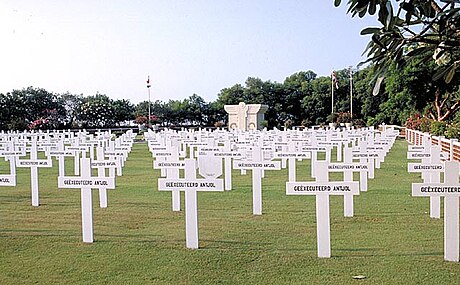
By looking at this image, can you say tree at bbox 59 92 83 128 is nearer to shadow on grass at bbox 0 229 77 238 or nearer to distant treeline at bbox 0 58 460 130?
distant treeline at bbox 0 58 460 130

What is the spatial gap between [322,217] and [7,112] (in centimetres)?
6080

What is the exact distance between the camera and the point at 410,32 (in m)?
2.58

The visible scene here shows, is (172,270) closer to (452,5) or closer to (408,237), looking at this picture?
(408,237)

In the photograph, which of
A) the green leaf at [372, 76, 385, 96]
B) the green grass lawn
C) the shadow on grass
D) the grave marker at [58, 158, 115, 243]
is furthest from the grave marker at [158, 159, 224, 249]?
the green leaf at [372, 76, 385, 96]

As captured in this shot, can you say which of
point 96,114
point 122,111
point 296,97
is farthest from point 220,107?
point 96,114

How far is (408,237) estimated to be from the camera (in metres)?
7.12

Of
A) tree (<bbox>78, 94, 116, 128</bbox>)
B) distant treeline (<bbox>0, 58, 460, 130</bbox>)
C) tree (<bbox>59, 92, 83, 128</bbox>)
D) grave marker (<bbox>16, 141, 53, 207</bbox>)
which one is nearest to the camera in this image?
grave marker (<bbox>16, 141, 53, 207</bbox>)

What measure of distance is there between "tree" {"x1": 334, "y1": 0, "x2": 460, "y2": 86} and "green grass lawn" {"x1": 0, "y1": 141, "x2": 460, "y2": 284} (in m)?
3.26

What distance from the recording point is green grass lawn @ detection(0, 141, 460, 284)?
18.3ft

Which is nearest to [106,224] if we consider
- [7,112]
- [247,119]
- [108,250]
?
[108,250]

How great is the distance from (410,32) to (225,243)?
4851mm

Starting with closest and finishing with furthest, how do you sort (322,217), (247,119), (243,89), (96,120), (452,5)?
(452,5), (322,217), (247,119), (96,120), (243,89)

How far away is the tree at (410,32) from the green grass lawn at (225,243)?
10.7ft

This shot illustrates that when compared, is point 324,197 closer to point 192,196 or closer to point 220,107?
point 192,196
